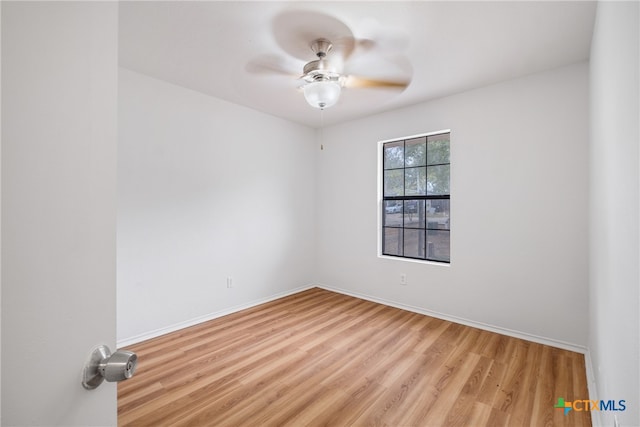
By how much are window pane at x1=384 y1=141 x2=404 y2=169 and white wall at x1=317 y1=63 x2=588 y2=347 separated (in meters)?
0.16

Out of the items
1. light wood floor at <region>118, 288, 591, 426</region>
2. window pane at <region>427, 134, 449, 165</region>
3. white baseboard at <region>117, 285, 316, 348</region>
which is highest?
window pane at <region>427, 134, 449, 165</region>

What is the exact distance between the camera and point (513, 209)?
2848 mm

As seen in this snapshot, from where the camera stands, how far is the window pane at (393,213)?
12.7 feet

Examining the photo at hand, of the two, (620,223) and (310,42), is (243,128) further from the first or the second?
(620,223)

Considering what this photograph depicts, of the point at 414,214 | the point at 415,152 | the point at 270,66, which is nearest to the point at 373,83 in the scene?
the point at 270,66

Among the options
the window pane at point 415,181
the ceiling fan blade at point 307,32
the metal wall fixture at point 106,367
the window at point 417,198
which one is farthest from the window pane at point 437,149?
the metal wall fixture at point 106,367

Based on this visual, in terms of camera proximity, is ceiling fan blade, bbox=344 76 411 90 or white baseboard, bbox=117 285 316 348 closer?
white baseboard, bbox=117 285 316 348

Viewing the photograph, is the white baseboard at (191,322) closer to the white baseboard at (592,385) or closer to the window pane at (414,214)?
the window pane at (414,214)

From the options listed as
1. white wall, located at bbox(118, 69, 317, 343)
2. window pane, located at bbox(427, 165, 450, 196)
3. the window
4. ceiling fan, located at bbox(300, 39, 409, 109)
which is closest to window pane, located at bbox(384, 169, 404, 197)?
the window

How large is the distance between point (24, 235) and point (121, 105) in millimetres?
2701

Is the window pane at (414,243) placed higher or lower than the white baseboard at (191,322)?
higher

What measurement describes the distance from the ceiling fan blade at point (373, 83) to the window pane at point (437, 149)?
0.84 meters

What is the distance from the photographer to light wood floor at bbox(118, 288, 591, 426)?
1.79m

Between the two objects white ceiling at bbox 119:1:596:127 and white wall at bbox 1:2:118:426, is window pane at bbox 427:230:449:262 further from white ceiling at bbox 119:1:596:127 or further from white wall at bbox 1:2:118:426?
white wall at bbox 1:2:118:426
